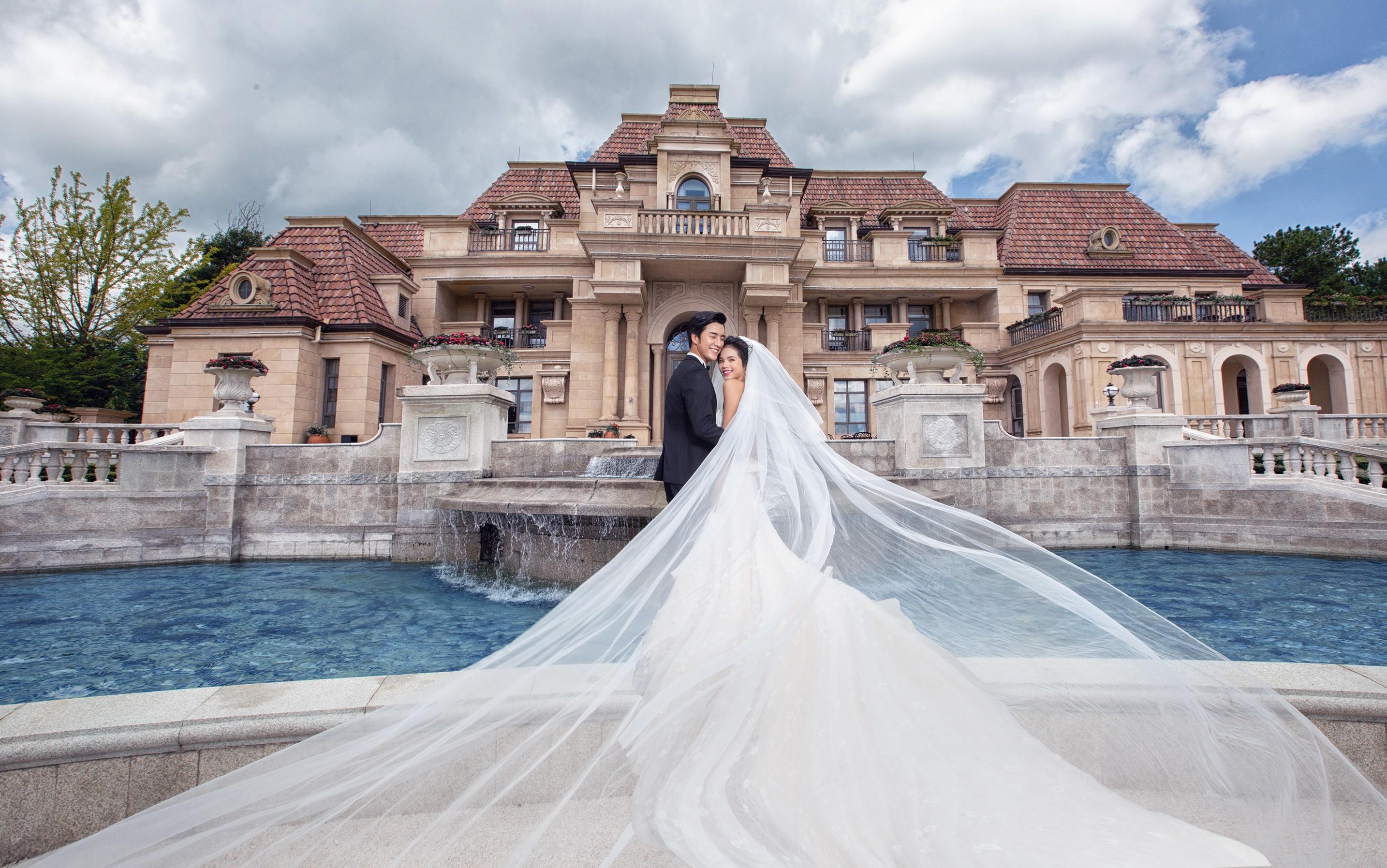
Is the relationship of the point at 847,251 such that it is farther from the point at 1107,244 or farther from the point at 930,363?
the point at 930,363

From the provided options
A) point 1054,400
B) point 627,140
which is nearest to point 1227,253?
point 1054,400

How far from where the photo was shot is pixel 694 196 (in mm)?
21484

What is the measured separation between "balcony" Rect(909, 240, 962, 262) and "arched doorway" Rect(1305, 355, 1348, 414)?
1230cm

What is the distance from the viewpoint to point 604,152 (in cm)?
2445

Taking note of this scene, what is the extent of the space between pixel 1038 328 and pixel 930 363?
15397mm

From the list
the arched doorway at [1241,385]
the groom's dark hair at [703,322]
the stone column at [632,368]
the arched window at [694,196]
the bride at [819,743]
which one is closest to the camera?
the bride at [819,743]

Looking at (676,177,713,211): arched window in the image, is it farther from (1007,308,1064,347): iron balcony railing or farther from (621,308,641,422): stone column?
(1007,308,1064,347): iron balcony railing

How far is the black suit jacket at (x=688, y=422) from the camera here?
311 centimetres

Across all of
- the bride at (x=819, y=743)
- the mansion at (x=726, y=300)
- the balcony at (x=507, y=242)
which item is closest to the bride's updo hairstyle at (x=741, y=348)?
the bride at (x=819, y=743)

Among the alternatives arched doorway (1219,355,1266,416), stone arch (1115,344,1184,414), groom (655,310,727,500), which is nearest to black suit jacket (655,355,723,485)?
groom (655,310,727,500)

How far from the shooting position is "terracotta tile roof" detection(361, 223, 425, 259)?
26750 mm

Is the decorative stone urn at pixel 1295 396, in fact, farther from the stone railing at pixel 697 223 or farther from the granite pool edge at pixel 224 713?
the granite pool edge at pixel 224 713

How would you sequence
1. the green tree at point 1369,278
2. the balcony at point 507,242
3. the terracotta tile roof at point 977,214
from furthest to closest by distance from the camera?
the green tree at point 1369,278
the terracotta tile roof at point 977,214
the balcony at point 507,242

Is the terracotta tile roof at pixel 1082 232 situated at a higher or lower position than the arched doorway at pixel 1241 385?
higher
